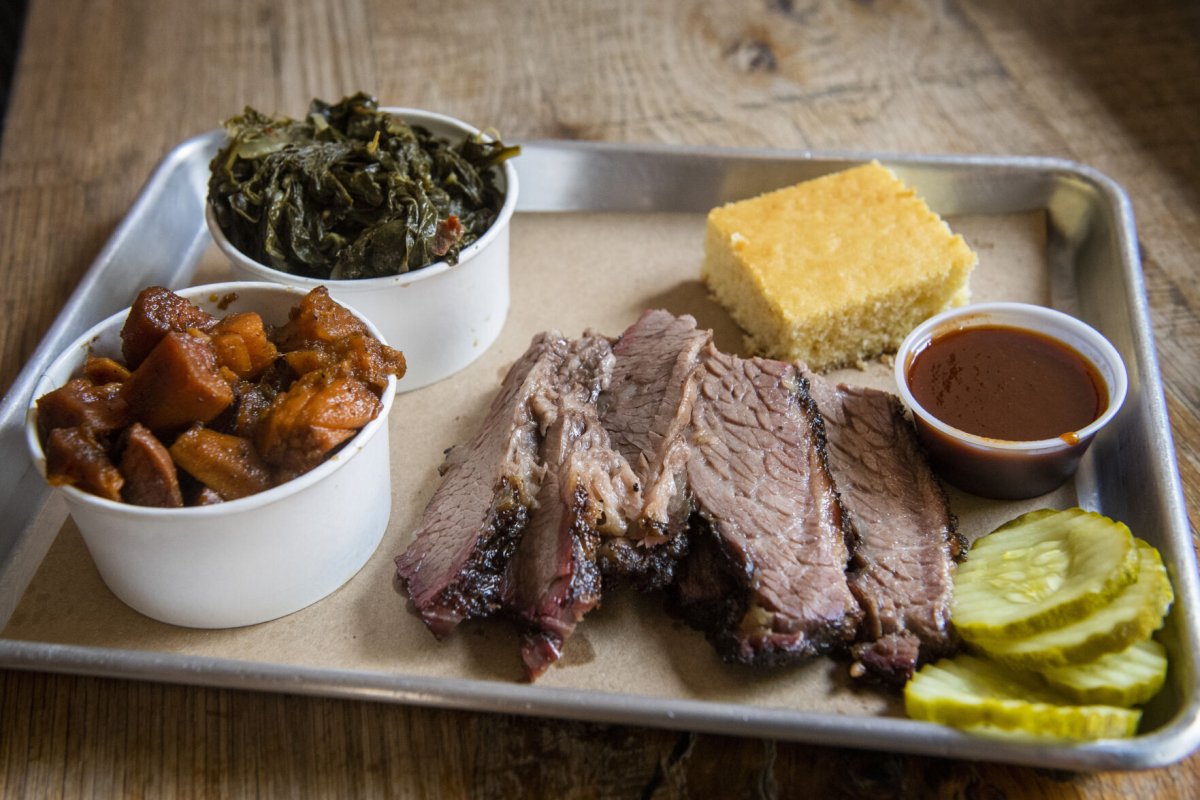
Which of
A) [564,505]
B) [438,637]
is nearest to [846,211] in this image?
[564,505]

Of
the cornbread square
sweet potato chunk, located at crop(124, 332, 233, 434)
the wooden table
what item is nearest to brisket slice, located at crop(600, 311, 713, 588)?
the cornbread square

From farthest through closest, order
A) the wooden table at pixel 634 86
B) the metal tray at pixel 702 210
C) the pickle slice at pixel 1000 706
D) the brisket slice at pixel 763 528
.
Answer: the wooden table at pixel 634 86 < the brisket slice at pixel 763 528 < the metal tray at pixel 702 210 < the pickle slice at pixel 1000 706

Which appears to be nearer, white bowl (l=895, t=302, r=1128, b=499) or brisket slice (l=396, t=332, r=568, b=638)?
brisket slice (l=396, t=332, r=568, b=638)

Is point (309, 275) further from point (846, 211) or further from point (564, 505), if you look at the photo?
point (846, 211)

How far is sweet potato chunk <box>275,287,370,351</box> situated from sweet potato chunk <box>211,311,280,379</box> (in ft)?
0.24

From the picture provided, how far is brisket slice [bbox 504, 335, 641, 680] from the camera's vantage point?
2979mm

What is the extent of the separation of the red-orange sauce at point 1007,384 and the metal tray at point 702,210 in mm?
242

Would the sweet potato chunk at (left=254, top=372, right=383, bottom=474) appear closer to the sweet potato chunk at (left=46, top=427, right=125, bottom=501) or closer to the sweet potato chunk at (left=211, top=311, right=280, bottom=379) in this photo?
the sweet potato chunk at (left=211, top=311, right=280, bottom=379)

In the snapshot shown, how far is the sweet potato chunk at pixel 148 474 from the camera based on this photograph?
280cm

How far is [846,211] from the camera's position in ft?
13.8

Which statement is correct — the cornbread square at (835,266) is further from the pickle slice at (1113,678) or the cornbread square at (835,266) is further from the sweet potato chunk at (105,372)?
the sweet potato chunk at (105,372)

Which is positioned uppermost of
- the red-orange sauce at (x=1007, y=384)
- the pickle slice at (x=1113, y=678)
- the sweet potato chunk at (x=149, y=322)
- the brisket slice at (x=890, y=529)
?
the sweet potato chunk at (x=149, y=322)

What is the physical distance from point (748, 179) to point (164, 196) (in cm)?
250

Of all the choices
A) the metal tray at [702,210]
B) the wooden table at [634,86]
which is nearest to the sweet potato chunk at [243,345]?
the metal tray at [702,210]
